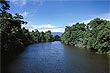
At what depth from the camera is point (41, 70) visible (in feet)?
100

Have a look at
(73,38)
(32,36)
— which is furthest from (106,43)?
(32,36)

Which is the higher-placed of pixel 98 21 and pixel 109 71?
pixel 98 21

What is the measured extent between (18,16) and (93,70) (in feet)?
113

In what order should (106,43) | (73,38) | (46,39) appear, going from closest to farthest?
1. (106,43)
2. (73,38)
3. (46,39)

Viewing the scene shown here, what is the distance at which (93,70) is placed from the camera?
31.3 metres

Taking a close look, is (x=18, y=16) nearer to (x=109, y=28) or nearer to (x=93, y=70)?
(x=109, y=28)

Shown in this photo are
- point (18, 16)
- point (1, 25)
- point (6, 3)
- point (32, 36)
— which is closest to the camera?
point (6, 3)

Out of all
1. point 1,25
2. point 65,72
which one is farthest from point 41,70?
point 1,25

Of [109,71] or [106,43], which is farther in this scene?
[106,43]

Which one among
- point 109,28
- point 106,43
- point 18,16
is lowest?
point 106,43

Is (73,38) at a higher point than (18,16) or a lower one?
lower

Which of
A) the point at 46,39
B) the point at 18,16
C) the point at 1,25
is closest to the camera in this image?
the point at 1,25

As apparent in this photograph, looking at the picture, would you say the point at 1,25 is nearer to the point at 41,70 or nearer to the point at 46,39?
the point at 41,70

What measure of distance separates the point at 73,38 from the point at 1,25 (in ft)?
192
